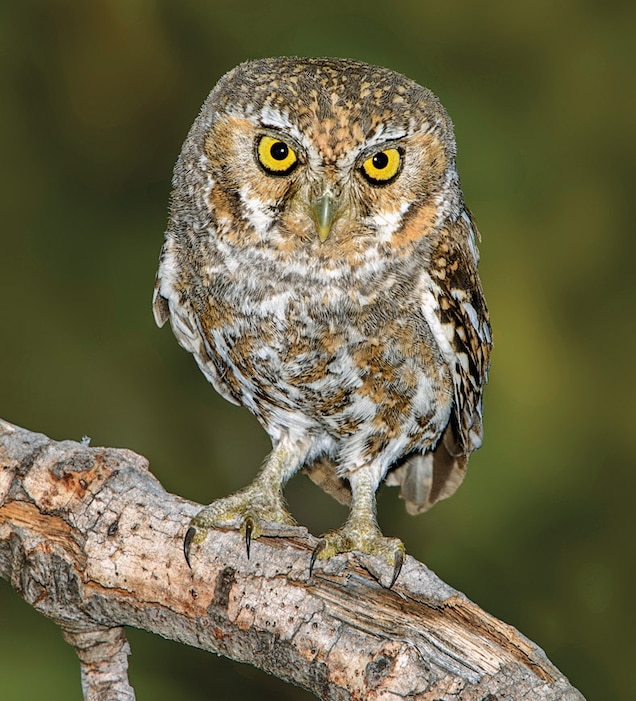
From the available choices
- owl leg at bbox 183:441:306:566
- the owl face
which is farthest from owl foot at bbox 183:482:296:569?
the owl face

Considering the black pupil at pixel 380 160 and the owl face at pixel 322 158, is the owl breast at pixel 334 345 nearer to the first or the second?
the owl face at pixel 322 158

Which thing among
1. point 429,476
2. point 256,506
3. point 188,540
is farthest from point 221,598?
point 429,476

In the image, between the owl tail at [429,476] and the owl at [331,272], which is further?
the owl tail at [429,476]

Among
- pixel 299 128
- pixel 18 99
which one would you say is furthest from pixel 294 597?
pixel 18 99

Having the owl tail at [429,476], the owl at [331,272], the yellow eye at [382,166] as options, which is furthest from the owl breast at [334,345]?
the owl tail at [429,476]

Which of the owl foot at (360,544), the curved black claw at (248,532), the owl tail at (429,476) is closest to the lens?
the owl foot at (360,544)

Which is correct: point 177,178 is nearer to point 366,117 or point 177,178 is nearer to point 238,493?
point 366,117

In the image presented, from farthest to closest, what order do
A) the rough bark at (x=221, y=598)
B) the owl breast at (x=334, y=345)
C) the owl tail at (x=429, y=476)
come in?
the owl tail at (x=429, y=476), the owl breast at (x=334, y=345), the rough bark at (x=221, y=598)

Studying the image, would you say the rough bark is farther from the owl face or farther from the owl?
the owl face
